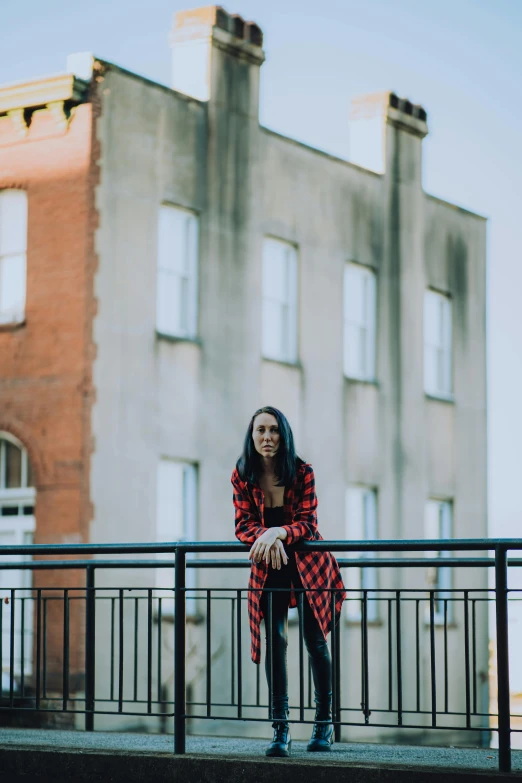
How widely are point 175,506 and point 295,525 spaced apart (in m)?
13.4

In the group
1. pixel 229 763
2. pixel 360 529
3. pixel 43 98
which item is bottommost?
pixel 229 763

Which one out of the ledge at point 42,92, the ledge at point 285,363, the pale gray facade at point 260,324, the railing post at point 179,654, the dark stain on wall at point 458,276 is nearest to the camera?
the railing post at point 179,654

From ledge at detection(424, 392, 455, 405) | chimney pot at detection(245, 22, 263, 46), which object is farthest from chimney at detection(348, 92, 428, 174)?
chimney pot at detection(245, 22, 263, 46)

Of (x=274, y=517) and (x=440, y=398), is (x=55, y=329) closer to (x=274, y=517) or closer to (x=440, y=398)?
(x=440, y=398)

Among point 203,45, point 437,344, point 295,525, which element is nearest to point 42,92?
point 203,45

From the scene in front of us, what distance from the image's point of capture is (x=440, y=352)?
28844 mm

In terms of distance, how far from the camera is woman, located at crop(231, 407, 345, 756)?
839cm

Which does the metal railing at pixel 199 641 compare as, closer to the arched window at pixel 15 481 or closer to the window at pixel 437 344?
the arched window at pixel 15 481

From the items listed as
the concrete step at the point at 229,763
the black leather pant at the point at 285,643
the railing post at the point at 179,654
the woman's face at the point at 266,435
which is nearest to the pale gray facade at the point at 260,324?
the concrete step at the point at 229,763

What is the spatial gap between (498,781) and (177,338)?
47.9ft

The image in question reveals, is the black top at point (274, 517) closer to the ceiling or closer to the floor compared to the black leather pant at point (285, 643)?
closer to the ceiling

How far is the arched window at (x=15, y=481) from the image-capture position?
67.6ft

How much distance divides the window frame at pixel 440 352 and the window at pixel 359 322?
2.05 m

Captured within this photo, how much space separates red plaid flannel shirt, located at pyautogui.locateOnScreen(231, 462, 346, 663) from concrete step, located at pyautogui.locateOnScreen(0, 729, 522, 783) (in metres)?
0.65
